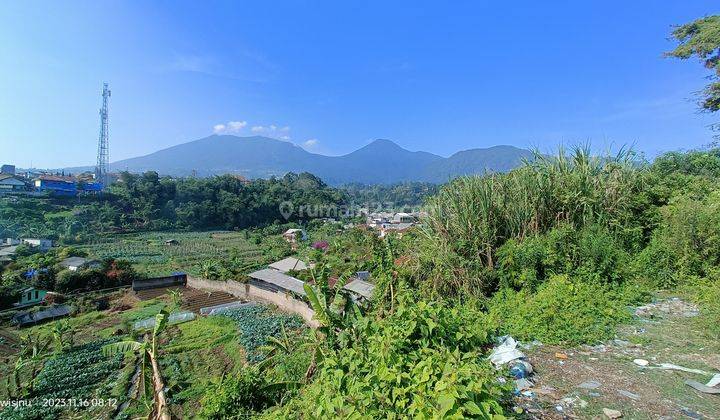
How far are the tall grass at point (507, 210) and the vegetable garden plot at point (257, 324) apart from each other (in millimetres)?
7385

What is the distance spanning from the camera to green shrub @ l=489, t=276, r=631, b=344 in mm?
2900

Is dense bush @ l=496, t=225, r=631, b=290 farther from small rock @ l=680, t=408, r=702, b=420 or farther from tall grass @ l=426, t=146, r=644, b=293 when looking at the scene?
small rock @ l=680, t=408, r=702, b=420

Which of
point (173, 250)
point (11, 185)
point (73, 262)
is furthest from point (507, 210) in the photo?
point (11, 185)

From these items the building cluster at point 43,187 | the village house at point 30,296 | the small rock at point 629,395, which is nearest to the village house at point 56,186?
the building cluster at point 43,187

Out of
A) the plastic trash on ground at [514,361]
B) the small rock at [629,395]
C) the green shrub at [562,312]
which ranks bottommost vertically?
the plastic trash on ground at [514,361]

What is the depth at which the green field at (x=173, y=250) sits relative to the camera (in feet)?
89.9

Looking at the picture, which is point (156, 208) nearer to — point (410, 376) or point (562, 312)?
point (562, 312)

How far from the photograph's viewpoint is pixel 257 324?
1420cm

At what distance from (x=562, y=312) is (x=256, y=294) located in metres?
17.5

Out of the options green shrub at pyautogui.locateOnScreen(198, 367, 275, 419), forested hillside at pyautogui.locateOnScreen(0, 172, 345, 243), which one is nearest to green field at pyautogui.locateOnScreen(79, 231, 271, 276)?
forested hillside at pyautogui.locateOnScreen(0, 172, 345, 243)

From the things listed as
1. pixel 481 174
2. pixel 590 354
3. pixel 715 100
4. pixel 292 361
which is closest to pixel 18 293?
pixel 292 361

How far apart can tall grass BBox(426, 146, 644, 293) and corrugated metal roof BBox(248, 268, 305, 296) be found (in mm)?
12160

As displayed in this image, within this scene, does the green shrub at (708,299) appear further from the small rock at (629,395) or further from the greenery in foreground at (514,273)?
the small rock at (629,395)

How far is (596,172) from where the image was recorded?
16.5 feet
